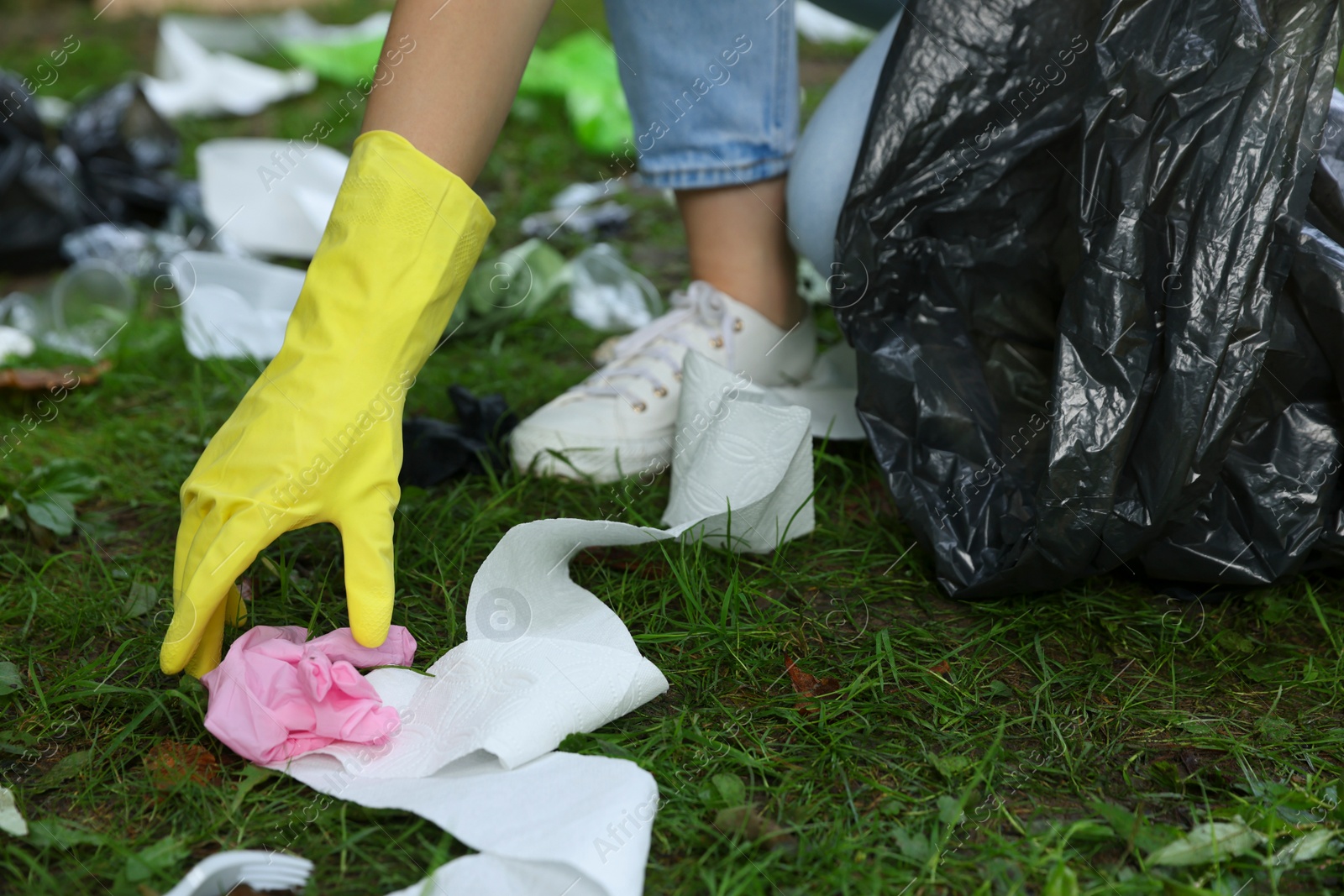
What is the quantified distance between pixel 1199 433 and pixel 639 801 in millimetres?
809

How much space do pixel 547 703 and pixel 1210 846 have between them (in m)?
0.69

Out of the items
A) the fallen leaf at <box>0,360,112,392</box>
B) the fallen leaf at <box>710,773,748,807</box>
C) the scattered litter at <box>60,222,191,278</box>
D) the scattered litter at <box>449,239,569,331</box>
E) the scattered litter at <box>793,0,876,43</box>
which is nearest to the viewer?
the fallen leaf at <box>710,773,748,807</box>

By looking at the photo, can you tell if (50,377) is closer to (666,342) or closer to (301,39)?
(666,342)

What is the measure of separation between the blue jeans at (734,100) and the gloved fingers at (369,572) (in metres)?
0.90

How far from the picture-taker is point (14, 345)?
223cm

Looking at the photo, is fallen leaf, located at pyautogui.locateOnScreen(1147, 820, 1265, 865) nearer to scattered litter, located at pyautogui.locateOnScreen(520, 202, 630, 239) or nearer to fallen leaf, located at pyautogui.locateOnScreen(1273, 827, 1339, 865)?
fallen leaf, located at pyautogui.locateOnScreen(1273, 827, 1339, 865)

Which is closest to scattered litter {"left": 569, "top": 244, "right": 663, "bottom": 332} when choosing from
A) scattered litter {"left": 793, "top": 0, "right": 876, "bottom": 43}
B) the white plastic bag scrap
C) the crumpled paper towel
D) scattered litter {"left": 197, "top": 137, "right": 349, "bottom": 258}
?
scattered litter {"left": 197, "top": 137, "right": 349, "bottom": 258}

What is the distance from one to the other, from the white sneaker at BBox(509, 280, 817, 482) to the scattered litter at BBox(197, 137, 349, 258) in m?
1.22

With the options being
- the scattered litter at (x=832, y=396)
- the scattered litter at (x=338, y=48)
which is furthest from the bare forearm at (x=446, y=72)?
the scattered litter at (x=338, y=48)

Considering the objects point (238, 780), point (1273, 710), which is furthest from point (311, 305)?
point (1273, 710)

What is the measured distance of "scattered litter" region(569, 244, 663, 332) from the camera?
7.69 ft

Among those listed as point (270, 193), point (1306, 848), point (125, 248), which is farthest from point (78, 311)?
point (1306, 848)

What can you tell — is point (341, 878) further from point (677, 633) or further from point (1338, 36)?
point (1338, 36)

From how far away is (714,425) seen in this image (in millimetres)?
1523
